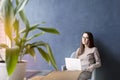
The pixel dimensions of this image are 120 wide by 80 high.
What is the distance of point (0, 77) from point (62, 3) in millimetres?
2619

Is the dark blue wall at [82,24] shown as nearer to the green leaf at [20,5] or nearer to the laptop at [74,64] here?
the laptop at [74,64]

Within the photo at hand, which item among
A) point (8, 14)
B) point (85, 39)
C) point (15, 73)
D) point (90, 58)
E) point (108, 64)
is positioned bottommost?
point (108, 64)

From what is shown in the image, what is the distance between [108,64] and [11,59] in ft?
8.71

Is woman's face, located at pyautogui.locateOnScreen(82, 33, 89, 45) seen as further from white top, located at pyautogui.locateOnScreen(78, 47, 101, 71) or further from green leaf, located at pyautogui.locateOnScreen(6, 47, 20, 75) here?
green leaf, located at pyautogui.locateOnScreen(6, 47, 20, 75)

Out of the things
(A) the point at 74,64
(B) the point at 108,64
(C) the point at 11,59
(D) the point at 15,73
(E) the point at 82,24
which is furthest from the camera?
(E) the point at 82,24

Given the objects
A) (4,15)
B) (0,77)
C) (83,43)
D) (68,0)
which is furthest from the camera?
(68,0)

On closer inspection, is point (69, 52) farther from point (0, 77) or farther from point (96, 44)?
point (0, 77)

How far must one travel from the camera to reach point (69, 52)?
378 cm

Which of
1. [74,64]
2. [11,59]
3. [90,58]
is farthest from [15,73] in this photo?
[90,58]

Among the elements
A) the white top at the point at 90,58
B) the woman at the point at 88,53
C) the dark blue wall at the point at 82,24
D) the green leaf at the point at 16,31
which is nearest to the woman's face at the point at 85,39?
the woman at the point at 88,53

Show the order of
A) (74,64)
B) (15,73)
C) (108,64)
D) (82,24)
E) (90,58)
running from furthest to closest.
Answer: (82,24) < (108,64) < (90,58) < (74,64) < (15,73)

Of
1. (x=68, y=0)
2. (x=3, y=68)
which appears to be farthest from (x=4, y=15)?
(x=68, y=0)

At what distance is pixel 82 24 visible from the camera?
3.70m

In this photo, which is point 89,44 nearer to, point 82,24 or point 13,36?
point 82,24
